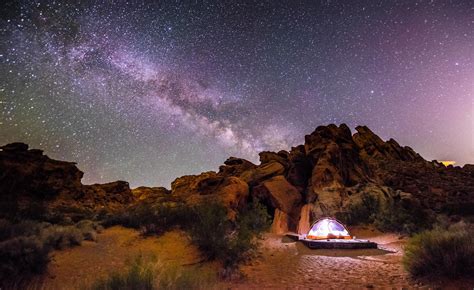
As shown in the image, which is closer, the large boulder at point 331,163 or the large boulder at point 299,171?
the large boulder at point 331,163

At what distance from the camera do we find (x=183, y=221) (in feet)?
41.2

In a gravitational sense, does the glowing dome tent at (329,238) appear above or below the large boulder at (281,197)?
below

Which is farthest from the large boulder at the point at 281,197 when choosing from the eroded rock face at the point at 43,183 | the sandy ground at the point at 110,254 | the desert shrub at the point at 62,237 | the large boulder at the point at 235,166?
the desert shrub at the point at 62,237

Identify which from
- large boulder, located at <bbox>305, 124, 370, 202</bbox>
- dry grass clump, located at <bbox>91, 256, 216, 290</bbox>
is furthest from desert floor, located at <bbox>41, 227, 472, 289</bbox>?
large boulder, located at <bbox>305, 124, 370, 202</bbox>

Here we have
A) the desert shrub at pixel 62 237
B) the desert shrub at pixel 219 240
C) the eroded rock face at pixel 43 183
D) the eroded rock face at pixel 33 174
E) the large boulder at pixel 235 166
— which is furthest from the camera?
the large boulder at pixel 235 166

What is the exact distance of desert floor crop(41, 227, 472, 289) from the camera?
660cm

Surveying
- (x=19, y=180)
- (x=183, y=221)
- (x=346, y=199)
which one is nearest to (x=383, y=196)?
Result: (x=346, y=199)

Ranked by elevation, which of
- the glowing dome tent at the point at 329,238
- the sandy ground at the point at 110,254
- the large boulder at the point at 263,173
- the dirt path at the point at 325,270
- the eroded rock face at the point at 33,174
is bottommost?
the sandy ground at the point at 110,254

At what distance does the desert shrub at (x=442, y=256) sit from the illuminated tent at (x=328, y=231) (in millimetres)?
7348

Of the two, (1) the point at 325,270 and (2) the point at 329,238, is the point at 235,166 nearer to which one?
(2) the point at 329,238

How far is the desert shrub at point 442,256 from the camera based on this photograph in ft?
18.8

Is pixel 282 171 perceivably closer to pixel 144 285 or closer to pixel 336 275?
pixel 336 275

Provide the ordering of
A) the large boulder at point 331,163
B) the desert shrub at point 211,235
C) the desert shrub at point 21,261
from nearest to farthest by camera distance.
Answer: the desert shrub at point 21,261
the desert shrub at point 211,235
the large boulder at point 331,163

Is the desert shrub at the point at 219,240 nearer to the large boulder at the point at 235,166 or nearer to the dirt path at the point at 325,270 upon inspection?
the dirt path at the point at 325,270
